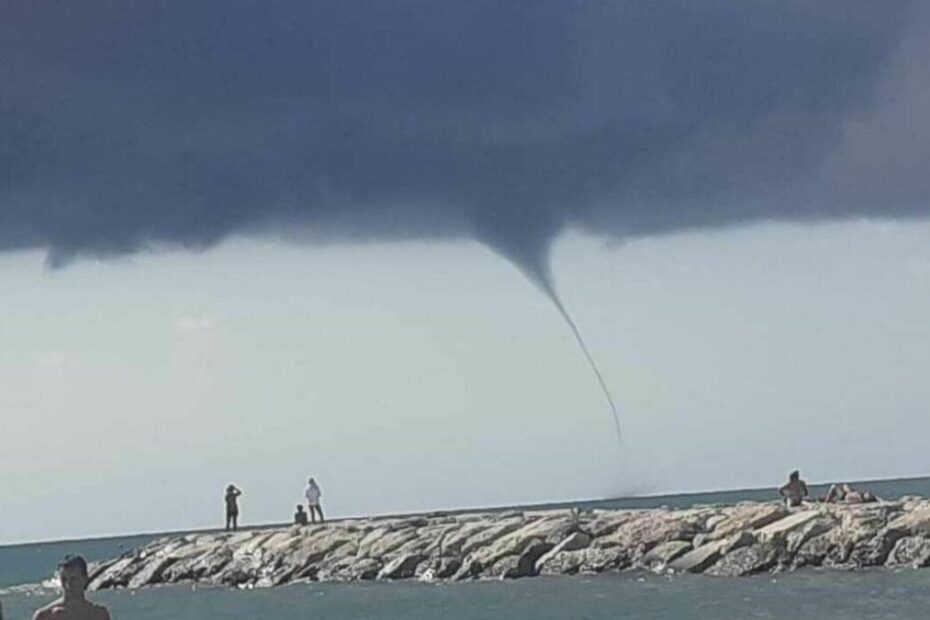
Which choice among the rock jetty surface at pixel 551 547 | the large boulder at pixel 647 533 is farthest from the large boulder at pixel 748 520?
the large boulder at pixel 647 533

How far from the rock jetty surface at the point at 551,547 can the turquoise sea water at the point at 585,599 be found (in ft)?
3.74

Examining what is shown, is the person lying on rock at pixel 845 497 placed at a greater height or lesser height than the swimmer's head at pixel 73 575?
greater

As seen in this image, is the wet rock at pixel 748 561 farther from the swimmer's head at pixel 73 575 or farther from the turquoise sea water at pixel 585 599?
the swimmer's head at pixel 73 575

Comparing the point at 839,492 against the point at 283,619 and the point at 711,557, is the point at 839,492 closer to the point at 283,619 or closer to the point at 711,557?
the point at 711,557

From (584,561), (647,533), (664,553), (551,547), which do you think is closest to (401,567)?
(551,547)

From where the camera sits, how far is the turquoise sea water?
29.8 m

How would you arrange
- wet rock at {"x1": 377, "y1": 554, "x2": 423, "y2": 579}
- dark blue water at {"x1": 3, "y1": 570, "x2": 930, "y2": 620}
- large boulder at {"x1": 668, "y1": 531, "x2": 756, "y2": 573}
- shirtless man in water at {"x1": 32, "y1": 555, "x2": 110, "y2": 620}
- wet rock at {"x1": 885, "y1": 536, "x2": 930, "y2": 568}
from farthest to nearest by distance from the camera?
wet rock at {"x1": 377, "y1": 554, "x2": 423, "y2": 579} < large boulder at {"x1": 668, "y1": 531, "x2": 756, "y2": 573} < wet rock at {"x1": 885, "y1": 536, "x2": 930, "y2": 568} < dark blue water at {"x1": 3, "y1": 570, "x2": 930, "y2": 620} < shirtless man in water at {"x1": 32, "y1": 555, "x2": 110, "y2": 620}

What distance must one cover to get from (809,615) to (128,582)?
89.6 ft

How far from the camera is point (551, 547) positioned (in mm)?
41812

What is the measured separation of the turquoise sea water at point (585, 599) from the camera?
1175 inches

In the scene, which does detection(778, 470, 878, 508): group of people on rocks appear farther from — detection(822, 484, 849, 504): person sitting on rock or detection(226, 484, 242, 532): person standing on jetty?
detection(226, 484, 242, 532): person standing on jetty

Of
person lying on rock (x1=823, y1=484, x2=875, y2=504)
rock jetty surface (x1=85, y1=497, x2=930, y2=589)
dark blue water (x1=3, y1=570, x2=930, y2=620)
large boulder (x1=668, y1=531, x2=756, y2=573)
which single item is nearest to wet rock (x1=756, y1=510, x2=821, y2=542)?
rock jetty surface (x1=85, y1=497, x2=930, y2=589)

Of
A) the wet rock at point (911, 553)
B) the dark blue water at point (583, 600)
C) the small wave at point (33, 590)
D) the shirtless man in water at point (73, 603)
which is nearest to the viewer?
the shirtless man in water at point (73, 603)

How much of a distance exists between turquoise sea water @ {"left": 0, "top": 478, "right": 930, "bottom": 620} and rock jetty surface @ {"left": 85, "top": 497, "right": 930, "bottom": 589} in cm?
114
